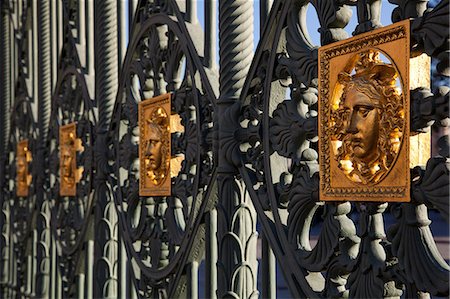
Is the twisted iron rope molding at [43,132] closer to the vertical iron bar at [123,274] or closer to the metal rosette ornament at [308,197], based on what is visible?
the vertical iron bar at [123,274]

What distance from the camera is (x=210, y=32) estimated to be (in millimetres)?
2533

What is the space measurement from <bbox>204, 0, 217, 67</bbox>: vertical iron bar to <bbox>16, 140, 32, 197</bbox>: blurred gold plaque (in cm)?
256

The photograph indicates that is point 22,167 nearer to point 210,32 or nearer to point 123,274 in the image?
point 123,274

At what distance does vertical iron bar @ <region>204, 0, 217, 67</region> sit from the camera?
2.54 meters

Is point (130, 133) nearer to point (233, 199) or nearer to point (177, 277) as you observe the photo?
point (177, 277)

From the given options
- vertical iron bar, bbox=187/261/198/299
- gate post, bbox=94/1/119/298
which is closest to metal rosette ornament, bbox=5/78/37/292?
gate post, bbox=94/1/119/298

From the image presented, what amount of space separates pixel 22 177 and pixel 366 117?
3.63 meters

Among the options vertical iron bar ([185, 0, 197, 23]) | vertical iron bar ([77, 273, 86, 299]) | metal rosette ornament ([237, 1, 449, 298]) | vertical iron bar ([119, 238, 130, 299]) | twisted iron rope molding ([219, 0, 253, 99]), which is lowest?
vertical iron bar ([77, 273, 86, 299])

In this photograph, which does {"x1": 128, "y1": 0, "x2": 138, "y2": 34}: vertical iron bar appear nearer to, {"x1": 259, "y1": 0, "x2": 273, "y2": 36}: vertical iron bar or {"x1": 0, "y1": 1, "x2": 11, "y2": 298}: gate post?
{"x1": 259, "y1": 0, "x2": 273, "y2": 36}: vertical iron bar

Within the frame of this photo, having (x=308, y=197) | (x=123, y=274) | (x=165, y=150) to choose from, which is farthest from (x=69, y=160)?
(x=308, y=197)

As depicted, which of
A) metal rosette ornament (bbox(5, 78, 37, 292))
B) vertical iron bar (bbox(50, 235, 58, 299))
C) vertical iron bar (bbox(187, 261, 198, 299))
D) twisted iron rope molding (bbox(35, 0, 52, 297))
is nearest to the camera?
vertical iron bar (bbox(187, 261, 198, 299))

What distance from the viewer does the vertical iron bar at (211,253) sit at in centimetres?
248

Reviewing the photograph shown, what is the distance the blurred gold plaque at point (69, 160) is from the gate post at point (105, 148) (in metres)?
0.41

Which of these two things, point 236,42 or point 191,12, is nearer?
point 236,42
